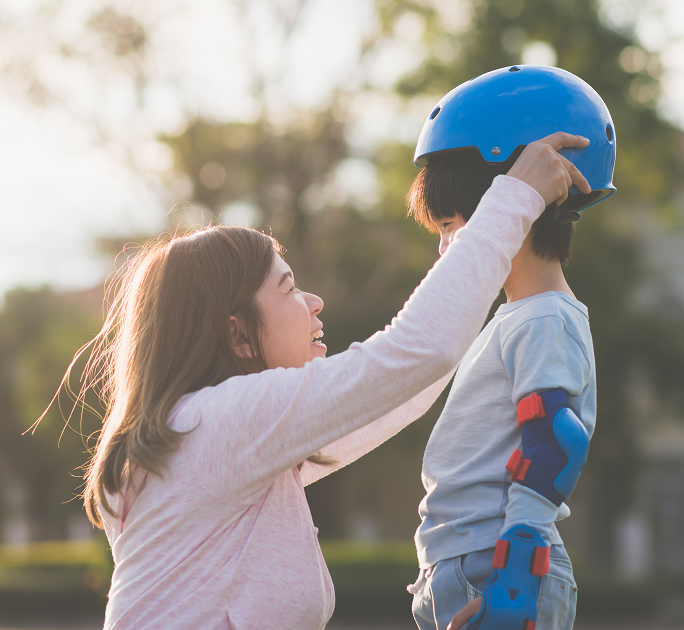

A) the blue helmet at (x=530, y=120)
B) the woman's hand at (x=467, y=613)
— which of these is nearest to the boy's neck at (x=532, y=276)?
the blue helmet at (x=530, y=120)

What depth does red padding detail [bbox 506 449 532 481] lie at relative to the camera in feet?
6.25

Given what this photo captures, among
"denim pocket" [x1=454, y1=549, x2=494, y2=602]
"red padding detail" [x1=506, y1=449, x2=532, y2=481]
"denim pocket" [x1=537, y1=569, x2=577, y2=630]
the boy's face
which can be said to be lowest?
"denim pocket" [x1=537, y1=569, x2=577, y2=630]

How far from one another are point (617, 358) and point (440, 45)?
26.8 ft

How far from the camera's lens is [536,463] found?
6.23 feet

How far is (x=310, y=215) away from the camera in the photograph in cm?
1788

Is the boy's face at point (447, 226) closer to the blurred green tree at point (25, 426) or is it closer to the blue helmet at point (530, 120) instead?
the blue helmet at point (530, 120)

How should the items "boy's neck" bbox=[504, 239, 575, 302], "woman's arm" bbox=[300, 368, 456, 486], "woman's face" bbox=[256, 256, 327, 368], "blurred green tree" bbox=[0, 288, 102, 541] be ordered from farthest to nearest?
"blurred green tree" bbox=[0, 288, 102, 541] < "woman's arm" bbox=[300, 368, 456, 486] < "boy's neck" bbox=[504, 239, 575, 302] < "woman's face" bbox=[256, 256, 327, 368]

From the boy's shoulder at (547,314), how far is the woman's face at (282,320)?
0.53 metres

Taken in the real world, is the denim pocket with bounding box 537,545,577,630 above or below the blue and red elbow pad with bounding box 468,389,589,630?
below

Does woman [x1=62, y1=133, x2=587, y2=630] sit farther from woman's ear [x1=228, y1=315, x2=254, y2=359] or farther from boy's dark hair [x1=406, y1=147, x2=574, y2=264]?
boy's dark hair [x1=406, y1=147, x2=574, y2=264]

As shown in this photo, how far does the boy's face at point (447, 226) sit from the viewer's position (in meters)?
2.32

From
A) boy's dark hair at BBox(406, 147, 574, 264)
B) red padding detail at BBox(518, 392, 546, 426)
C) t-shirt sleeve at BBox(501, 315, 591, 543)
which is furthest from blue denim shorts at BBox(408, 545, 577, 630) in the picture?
boy's dark hair at BBox(406, 147, 574, 264)

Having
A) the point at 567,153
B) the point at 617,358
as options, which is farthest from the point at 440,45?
the point at 567,153

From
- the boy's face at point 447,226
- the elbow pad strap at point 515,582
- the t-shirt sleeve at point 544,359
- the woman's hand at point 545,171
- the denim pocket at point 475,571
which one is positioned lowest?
the denim pocket at point 475,571
